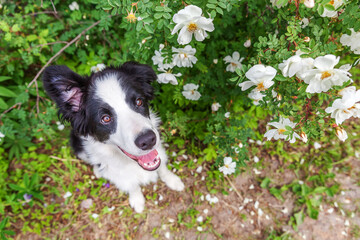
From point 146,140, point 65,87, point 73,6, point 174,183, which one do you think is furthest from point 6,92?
point 174,183

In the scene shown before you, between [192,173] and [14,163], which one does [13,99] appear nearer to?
[14,163]

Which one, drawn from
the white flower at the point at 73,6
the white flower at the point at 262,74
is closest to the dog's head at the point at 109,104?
the white flower at the point at 262,74

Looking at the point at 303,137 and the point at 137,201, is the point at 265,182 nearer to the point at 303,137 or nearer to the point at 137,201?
the point at 137,201

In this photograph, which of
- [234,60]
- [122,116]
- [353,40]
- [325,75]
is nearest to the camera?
[325,75]

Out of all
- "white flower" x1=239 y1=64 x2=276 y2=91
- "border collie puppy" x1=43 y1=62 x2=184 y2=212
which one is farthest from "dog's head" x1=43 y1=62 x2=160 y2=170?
"white flower" x1=239 y1=64 x2=276 y2=91

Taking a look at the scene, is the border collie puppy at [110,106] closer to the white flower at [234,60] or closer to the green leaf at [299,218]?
the white flower at [234,60]

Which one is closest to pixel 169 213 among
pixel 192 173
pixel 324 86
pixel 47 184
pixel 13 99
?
pixel 192 173

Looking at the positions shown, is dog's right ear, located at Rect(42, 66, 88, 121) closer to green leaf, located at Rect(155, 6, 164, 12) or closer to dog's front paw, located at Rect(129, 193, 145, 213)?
green leaf, located at Rect(155, 6, 164, 12)

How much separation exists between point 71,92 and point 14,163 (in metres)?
2.36

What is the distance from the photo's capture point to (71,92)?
1949 millimetres

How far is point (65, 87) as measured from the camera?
6.05ft

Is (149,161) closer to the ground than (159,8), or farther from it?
closer to the ground

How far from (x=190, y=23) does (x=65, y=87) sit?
3.83 ft

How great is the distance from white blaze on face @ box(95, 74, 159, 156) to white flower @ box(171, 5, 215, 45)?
79 centimetres
